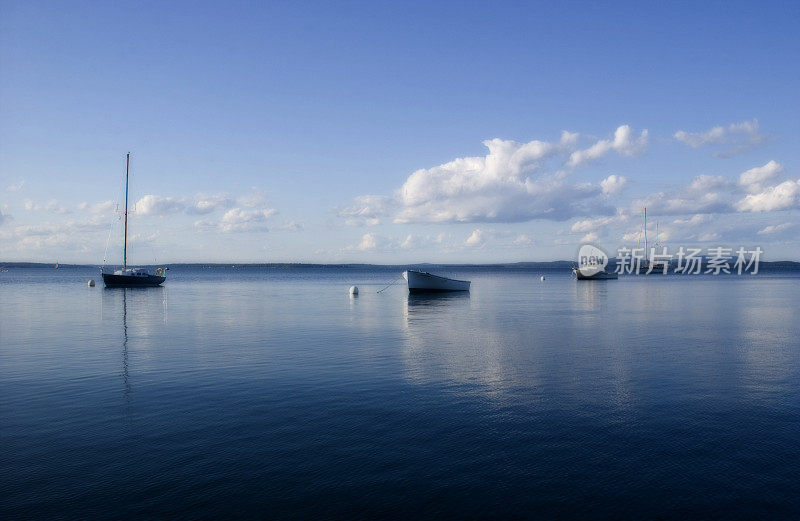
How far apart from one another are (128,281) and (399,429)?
3214 inches

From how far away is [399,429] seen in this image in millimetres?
12477

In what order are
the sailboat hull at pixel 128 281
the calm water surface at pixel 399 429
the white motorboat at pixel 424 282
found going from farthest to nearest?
the sailboat hull at pixel 128 281 < the white motorboat at pixel 424 282 < the calm water surface at pixel 399 429

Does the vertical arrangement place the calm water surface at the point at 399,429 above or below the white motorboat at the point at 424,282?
below

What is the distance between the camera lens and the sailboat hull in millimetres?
81312

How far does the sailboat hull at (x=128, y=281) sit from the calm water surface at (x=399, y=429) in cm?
6021

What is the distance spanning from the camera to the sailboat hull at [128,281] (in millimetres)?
81312

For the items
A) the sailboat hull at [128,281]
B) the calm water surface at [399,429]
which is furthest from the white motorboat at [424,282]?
the calm water surface at [399,429]

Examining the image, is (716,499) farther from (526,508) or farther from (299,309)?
(299,309)

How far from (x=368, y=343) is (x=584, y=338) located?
446 inches

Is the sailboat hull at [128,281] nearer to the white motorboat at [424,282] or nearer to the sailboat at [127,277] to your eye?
the sailboat at [127,277]

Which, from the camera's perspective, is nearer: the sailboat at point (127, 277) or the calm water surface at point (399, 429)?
the calm water surface at point (399, 429)

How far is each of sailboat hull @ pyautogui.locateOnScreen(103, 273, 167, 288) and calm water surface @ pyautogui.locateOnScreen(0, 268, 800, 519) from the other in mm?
60206

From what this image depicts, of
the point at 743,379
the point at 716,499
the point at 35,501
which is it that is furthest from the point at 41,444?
the point at 743,379

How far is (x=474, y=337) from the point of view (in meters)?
29.5
